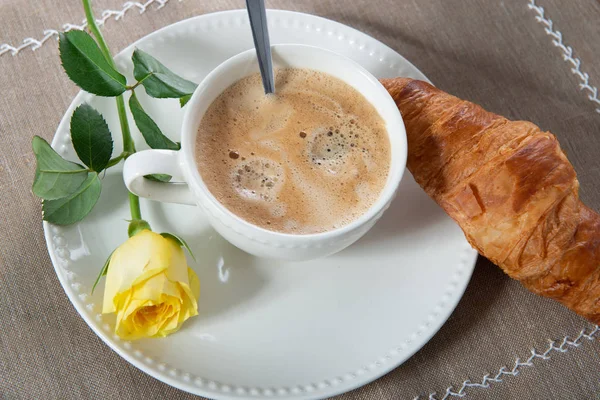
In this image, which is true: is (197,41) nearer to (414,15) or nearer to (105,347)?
(414,15)

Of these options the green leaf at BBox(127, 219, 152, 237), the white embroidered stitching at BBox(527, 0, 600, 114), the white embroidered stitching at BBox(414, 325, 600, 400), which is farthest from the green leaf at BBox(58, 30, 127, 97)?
the white embroidered stitching at BBox(527, 0, 600, 114)

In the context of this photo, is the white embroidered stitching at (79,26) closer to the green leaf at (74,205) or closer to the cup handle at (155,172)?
the green leaf at (74,205)

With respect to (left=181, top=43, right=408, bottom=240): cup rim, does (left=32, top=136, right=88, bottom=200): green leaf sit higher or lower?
lower

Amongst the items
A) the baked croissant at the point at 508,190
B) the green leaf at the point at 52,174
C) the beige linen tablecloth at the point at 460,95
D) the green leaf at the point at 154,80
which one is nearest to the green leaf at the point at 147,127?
the green leaf at the point at 154,80

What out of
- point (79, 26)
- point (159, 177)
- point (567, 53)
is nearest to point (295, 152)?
point (159, 177)

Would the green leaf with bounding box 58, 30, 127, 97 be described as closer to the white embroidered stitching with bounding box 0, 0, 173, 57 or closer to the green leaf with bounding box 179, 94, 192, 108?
the green leaf with bounding box 179, 94, 192, 108

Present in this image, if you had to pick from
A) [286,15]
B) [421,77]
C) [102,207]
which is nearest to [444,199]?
[421,77]
